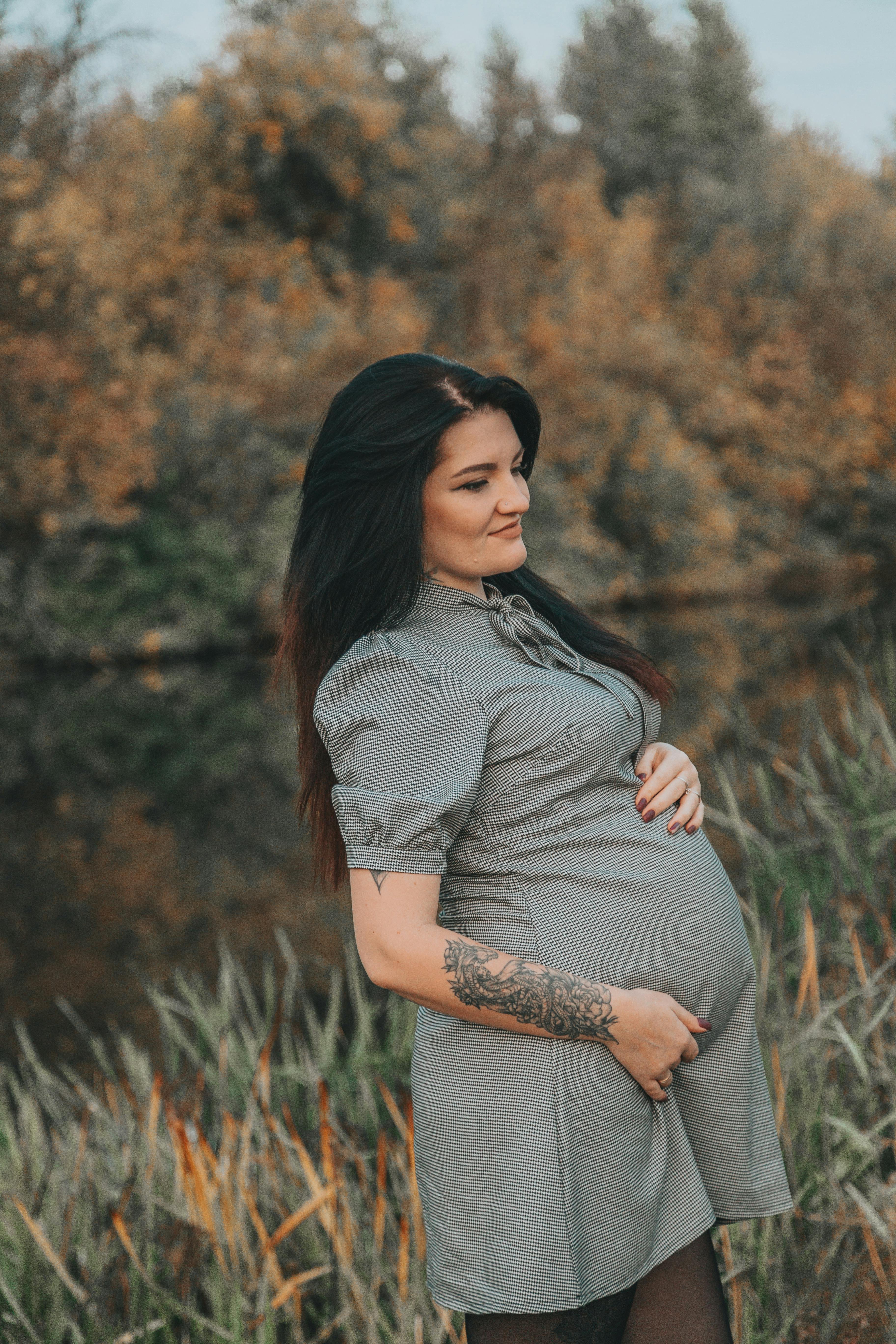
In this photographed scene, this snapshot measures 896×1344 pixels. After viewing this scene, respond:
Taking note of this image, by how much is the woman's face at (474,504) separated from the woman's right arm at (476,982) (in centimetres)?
46

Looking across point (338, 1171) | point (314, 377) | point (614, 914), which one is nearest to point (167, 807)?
point (338, 1171)

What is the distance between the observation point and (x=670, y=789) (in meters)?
1.66

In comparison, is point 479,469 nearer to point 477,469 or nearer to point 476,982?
point 477,469

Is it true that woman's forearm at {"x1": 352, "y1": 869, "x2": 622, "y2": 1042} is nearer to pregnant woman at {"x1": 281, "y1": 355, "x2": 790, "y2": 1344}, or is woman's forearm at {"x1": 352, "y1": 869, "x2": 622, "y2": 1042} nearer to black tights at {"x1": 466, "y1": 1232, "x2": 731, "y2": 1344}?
pregnant woman at {"x1": 281, "y1": 355, "x2": 790, "y2": 1344}

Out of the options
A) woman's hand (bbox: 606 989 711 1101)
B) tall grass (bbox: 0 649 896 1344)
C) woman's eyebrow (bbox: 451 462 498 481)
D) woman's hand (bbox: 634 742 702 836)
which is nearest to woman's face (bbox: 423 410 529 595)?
woman's eyebrow (bbox: 451 462 498 481)

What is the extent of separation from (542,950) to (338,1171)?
1.27m

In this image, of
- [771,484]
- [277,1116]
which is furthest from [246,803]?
[771,484]

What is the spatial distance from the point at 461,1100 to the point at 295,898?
269 inches

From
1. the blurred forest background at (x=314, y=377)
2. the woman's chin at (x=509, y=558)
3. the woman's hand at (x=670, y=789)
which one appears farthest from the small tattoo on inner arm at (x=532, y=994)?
the blurred forest background at (x=314, y=377)

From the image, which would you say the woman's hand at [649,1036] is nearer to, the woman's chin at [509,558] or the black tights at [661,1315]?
the black tights at [661,1315]

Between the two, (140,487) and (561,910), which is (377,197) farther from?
(561,910)

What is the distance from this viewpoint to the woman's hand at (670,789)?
1.64m

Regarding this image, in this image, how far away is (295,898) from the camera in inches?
323

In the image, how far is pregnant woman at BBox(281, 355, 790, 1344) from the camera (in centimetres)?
144
